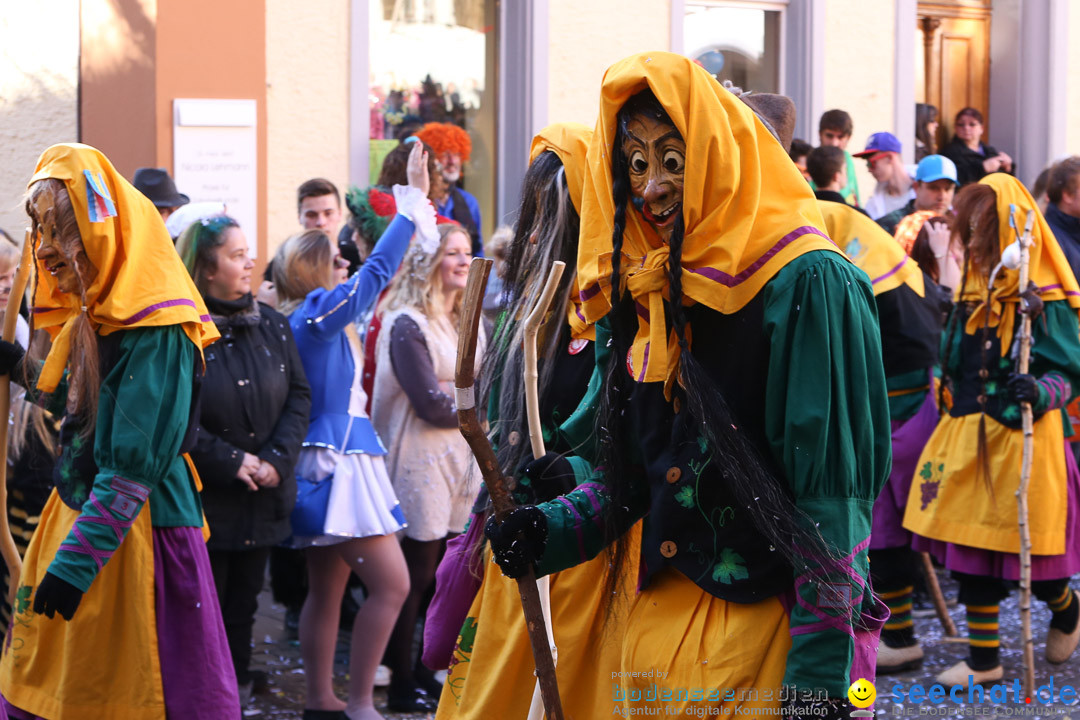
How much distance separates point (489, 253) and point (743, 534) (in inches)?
146

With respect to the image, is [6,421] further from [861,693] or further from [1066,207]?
[1066,207]

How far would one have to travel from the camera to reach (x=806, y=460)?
229cm

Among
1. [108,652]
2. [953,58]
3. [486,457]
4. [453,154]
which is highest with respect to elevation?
[953,58]

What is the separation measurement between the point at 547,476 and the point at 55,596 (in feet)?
4.85

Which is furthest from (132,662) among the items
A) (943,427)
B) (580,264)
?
(943,427)

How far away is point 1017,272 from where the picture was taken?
5.53 meters

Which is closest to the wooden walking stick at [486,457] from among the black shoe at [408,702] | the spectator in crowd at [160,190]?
the black shoe at [408,702]

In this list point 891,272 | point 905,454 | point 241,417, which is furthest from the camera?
point 905,454

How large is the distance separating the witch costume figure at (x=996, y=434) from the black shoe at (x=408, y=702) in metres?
2.21

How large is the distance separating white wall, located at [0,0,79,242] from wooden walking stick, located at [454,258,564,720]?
20.1ft

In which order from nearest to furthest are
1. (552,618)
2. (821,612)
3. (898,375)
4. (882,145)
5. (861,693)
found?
(821,612) → (861,693) → (552,618) → (898,375) → (882,145)

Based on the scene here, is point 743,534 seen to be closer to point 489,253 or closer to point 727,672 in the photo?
point 727,672

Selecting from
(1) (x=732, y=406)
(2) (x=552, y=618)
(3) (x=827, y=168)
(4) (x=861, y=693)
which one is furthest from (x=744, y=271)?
(3) (x=827, y=168)

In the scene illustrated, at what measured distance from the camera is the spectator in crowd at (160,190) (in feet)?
20.3
